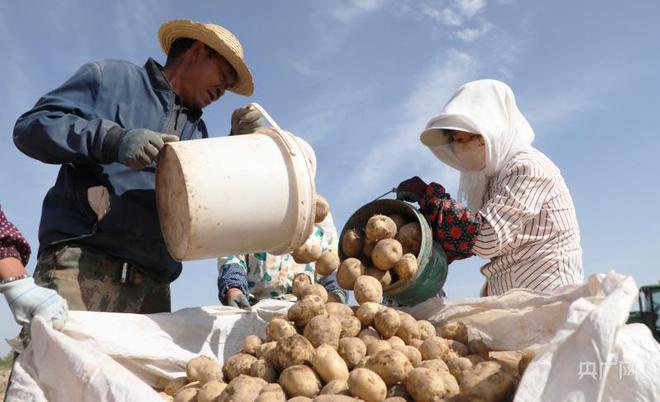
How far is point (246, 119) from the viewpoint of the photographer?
310 centimetres

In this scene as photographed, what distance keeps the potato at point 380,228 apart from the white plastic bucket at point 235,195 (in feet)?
1.27

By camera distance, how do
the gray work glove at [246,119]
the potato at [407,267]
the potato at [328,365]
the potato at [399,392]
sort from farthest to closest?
1. the gray work glove at [246,119]
2. the potato at [407,267]
3. the potato at [328,365]
4. the potato at [399,392]

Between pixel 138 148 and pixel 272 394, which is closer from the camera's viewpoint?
pixel 272 394

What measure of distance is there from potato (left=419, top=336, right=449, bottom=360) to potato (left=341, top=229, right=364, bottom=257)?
79cm

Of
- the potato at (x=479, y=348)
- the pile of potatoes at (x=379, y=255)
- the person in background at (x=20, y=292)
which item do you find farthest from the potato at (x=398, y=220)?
the person in background at (x=20, y=292)

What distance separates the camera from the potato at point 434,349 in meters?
2.21

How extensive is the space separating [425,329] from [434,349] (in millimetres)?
243

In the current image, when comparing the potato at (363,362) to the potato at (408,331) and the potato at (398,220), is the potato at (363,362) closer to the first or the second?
the potato at (408,331)

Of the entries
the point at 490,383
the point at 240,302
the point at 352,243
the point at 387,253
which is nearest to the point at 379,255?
the point at 387,253

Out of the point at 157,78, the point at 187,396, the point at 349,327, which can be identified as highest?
the point at 157,78

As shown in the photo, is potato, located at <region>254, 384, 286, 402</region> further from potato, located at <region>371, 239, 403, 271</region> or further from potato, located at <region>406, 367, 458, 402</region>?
potato, located at <region>371, 239, 403, 271</region>

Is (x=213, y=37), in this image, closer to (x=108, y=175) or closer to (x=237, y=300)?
(x=108, y=175)

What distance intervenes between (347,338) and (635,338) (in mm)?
1021

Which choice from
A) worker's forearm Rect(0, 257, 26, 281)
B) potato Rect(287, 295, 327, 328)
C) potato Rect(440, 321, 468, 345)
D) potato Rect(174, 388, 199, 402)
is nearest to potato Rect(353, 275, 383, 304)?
potato Rect(287, 295, 327, 328)
